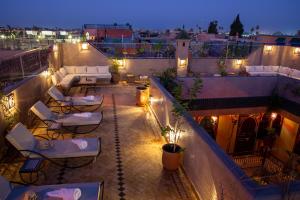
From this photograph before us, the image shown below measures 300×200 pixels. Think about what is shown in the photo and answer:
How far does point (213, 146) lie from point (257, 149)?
485 inches

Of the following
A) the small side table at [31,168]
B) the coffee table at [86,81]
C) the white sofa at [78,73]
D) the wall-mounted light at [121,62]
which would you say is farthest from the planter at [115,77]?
the small side table at [31,168]

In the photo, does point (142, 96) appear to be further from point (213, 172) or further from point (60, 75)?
point (213, 172)

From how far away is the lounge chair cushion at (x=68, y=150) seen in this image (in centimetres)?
582

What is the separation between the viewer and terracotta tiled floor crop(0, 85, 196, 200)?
17.5ft

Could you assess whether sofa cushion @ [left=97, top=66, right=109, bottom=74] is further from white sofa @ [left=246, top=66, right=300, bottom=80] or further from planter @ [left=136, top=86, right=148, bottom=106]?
white sofa @ [left=246, top=66, right=300, bottom=80]

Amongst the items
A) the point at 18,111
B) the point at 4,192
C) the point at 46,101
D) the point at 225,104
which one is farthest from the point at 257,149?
the point at 4,192

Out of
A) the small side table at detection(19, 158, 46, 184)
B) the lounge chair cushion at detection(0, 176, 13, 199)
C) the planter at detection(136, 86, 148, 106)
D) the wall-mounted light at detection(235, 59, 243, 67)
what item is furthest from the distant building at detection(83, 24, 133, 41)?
the lounge chair cushion at detection(0, 176, 13, 199)

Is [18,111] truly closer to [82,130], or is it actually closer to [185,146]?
[82,130]

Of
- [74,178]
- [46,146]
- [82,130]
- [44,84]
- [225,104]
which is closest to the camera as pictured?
[74,178]

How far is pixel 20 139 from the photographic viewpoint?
580 centimetres

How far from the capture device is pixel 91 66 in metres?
14.5

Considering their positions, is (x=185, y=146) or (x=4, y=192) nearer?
(x=4, y=192)

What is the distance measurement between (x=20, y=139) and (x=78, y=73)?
867cm

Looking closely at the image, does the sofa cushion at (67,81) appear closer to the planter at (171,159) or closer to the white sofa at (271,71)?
the planter at (171,159)
